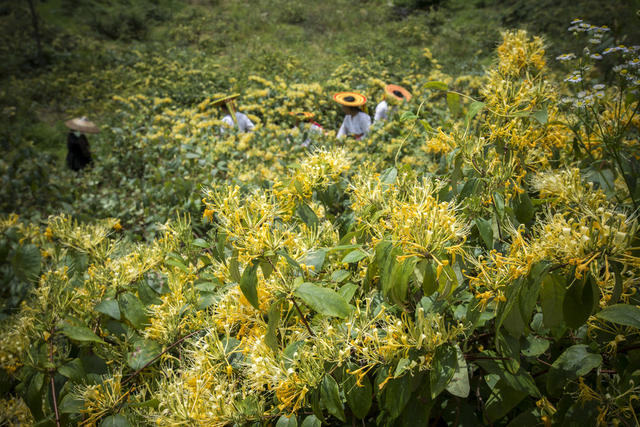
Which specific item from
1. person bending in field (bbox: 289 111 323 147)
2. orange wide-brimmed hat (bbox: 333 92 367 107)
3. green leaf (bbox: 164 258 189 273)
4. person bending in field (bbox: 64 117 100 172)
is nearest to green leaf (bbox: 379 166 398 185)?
green leaf (bbox: 164 258 189 273)

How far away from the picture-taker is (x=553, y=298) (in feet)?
2.15

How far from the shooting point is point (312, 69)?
9211mm

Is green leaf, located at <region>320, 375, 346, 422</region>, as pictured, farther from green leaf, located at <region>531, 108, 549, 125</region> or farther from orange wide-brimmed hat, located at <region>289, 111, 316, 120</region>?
orange wide-brimmed hat, located at <region>289, 111, 316, 120</region>

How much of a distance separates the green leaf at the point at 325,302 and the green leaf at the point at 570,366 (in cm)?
46

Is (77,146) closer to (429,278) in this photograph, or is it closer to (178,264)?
(178,264)

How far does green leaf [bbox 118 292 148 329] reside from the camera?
3.81 ft

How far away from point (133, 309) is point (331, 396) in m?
0.78

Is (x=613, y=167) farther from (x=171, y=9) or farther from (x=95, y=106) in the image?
(x=171, y=9)

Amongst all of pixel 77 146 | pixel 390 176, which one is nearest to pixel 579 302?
pixel 390 176

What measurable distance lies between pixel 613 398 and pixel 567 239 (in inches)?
15.8

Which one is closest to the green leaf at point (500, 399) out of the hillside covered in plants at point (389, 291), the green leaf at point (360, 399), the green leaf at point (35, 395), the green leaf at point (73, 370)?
the hillside covered in plants at point (389, 291)

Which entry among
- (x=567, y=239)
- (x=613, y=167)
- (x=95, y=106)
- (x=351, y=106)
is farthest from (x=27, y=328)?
(x=95, y=106)

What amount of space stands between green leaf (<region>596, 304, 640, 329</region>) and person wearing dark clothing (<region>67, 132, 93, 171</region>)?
6.29 m

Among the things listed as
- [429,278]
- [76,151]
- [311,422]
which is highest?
[429,278]
